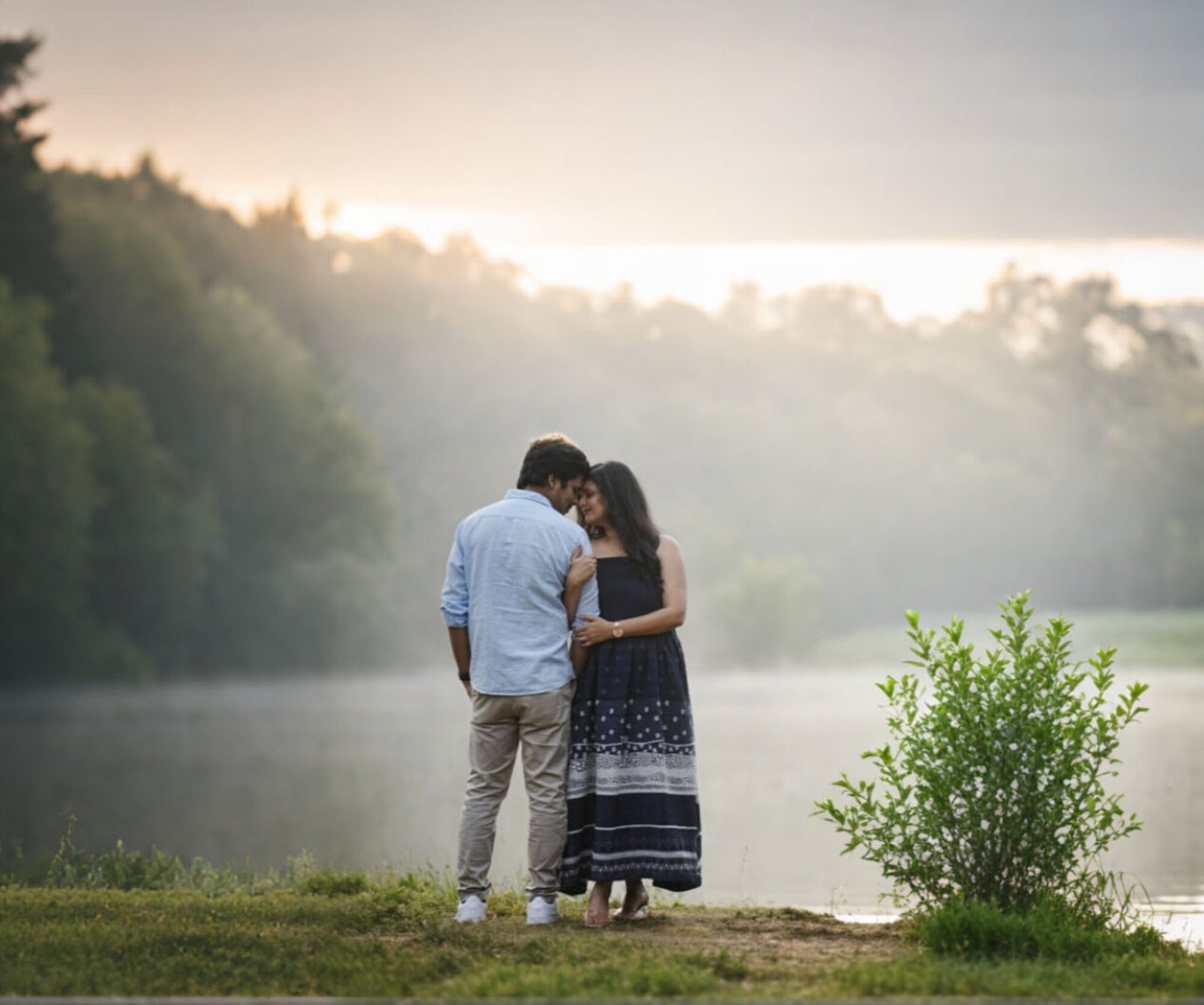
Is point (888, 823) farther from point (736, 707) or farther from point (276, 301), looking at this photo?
point (276, 301)

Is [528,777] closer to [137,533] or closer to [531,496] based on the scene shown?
[531,496]

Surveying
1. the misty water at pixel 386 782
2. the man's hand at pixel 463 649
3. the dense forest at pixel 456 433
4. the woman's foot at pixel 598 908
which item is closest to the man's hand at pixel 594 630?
the man's hand at pixel 463 649

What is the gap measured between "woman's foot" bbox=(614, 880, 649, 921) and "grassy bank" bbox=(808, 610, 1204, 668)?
39.9 m

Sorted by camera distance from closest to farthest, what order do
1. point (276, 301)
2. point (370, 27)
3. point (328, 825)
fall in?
point (328, 825), point (370, 27), point (276, 301)

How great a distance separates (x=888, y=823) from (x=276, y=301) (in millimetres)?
41942

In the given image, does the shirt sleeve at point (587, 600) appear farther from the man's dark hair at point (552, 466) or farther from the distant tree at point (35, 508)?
the distant tree at point (35, 508)

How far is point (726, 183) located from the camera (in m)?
49.3

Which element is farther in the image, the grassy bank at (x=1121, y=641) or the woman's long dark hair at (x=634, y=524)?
the grassy bank at (x=1121, y=641)

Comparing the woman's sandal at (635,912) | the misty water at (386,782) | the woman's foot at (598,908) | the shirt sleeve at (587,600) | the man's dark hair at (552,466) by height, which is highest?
the man's dark hair at (552,466)

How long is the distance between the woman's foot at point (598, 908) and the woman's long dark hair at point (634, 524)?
101 cm

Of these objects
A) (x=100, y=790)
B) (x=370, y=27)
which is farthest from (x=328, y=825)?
(x=370, y=27)

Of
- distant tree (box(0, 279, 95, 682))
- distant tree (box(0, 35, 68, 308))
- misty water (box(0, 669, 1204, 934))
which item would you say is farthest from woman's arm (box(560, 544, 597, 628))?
distant tree (box(0, 35, 68, 308))

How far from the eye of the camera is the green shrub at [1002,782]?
4984 millimetres

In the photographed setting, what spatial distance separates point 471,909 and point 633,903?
0.57 metres
